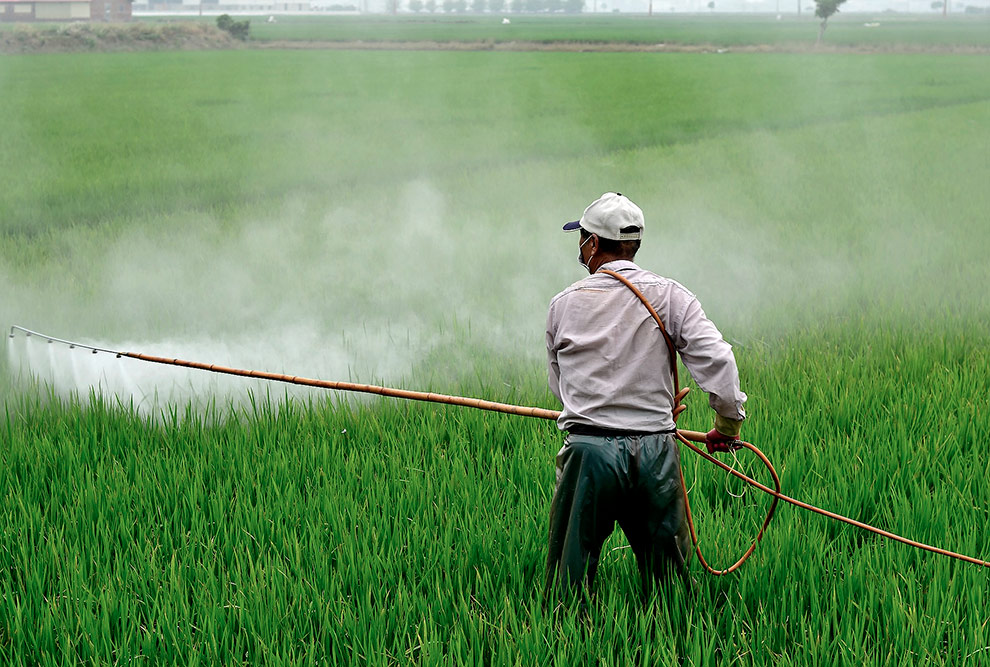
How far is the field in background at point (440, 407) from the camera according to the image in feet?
7.64

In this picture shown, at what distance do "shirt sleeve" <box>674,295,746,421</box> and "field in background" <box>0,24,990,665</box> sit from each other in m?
0.52

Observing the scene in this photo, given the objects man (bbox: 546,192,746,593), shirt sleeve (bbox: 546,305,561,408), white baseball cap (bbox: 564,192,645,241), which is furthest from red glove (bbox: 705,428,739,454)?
white baseball cap (bbox: 564,192,645,241)

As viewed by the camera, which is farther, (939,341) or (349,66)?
(349,66)

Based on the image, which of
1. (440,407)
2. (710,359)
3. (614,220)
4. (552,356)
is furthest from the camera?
(440,407)

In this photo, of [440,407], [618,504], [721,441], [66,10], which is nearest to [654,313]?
[721,441]

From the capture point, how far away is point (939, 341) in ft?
16.0

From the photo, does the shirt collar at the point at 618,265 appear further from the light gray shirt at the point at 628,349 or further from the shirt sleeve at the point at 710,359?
the shirt sleeve at the point at 710,359

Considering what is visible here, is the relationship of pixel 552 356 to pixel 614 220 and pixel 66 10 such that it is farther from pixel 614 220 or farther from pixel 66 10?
pixel 66 10

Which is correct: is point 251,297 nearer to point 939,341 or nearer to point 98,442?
point 98,442

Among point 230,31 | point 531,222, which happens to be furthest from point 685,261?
point 230,31

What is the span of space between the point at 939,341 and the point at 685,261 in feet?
7.36

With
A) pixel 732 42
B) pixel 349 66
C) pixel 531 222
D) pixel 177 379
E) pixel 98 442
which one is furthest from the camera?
pixel 732 42

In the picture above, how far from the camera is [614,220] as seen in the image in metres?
2.25

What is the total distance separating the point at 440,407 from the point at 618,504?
5.67 ft
